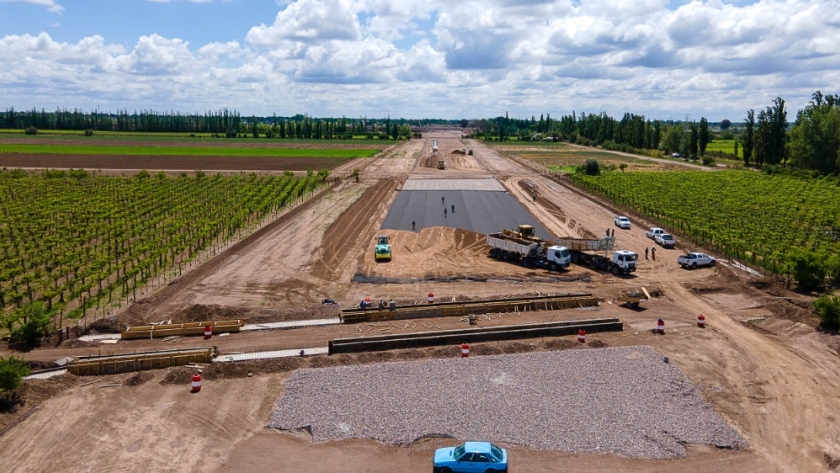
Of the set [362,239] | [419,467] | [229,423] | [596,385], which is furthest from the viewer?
[362,239]

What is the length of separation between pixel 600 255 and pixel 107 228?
44767mm

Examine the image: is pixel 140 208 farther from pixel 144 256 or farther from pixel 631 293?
pixel 631 293


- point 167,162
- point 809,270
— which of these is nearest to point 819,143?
point 809,270

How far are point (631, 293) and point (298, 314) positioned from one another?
21121 millimetres

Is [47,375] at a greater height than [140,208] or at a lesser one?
lesser

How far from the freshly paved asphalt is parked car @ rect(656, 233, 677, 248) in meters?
9.85

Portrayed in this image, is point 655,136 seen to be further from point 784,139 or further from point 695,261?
point 695,261

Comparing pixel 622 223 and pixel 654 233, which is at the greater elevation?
pixel 622 223

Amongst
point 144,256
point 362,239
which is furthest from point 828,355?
point 144,256

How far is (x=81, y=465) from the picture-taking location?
18938 mm

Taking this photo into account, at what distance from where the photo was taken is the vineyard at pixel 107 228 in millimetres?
37438

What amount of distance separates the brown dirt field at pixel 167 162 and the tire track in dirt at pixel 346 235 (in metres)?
43.8

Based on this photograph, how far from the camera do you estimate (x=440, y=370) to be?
84.1ft

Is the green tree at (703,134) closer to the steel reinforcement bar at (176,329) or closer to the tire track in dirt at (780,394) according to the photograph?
the tire track in dirt at (780,394)
